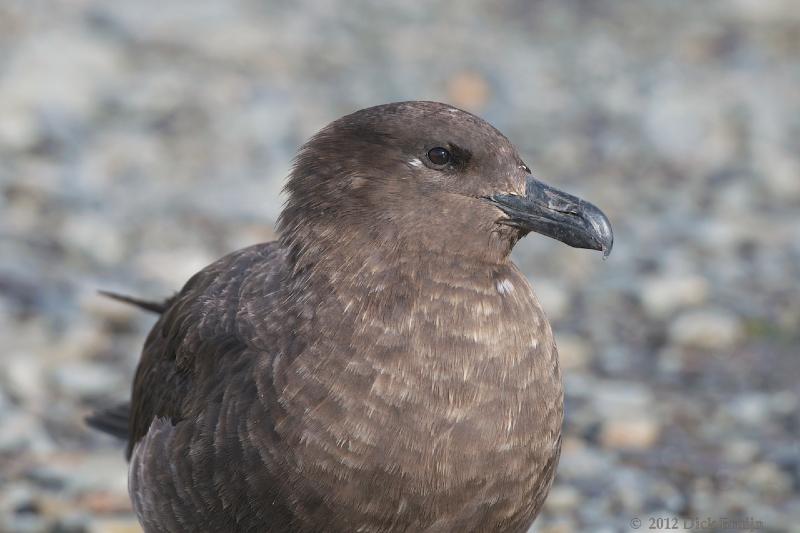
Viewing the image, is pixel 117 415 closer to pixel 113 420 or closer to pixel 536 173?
pixel 113 420

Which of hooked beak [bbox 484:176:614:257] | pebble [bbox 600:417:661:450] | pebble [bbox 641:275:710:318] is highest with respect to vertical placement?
pebble [bbox 641:275:710:318]

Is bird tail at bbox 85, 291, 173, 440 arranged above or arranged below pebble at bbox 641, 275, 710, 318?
below

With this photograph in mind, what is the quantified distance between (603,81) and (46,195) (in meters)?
4.53

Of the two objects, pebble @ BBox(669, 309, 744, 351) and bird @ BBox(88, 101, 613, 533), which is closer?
bird @ BBox(88, 101, 613, 533)

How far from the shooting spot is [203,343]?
13.7 ft

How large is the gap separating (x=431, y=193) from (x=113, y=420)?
1.88 metres

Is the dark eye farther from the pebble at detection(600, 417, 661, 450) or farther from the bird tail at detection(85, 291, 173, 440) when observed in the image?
the pebble at detection(600, 417, 661, 450)

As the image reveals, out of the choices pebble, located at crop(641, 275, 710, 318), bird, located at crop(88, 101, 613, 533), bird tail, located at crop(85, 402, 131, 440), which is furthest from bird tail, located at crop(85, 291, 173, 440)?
pebble, located at crop(641, 275, 710, 318)

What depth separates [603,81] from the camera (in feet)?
33.6

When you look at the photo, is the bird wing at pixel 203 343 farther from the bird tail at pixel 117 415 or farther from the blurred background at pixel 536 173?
the blurred background at pixel 536 173

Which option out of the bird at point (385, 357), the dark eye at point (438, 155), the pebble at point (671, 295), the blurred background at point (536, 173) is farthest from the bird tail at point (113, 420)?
the pebble at point (671, 295)

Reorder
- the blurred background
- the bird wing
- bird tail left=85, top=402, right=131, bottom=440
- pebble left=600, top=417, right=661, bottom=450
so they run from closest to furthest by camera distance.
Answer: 1. the bird wing
2. bird tail left=85, top=402, right=131, bottom=440
3. the blurred background
4. pebble left=600, top=417, right=661, bottom=450

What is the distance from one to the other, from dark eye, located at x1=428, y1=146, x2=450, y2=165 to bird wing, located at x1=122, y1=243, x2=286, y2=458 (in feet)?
1.86

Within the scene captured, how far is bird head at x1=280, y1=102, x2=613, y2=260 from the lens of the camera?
3.93 meters
